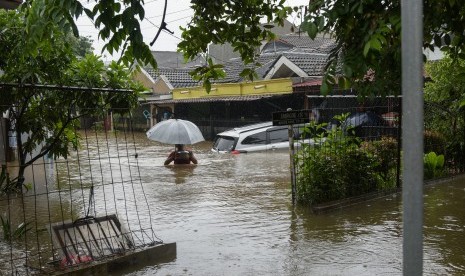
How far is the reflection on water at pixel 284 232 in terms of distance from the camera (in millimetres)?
6215

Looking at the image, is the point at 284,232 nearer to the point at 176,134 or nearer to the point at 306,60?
the point at 176,134

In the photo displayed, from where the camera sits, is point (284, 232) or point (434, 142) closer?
point (284, 232)

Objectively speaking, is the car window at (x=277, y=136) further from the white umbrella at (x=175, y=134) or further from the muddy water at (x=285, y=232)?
the muddy water at (x=285, y=232)

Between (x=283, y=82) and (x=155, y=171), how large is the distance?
9.98 meters

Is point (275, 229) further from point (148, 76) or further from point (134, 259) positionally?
point (148, 76)

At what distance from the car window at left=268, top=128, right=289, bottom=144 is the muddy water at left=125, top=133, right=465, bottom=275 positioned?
30.3 ft

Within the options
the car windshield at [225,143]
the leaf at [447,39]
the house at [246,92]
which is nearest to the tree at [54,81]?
the leaf at [447,39]

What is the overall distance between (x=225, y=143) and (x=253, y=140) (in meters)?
1.27

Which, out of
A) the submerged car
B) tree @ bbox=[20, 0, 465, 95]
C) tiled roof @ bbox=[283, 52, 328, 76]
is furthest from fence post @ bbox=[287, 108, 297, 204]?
tiled roof @ bbox=[283, 52, 328, 76]

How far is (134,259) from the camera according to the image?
6.24m

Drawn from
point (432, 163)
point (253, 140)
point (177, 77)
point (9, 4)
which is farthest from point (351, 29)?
point (177, 77)

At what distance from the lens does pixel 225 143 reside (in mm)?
22328

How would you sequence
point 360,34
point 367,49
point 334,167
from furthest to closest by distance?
1. point 334,167
2. point 360,34
3. point 367,49

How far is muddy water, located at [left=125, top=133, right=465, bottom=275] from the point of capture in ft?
20.4
